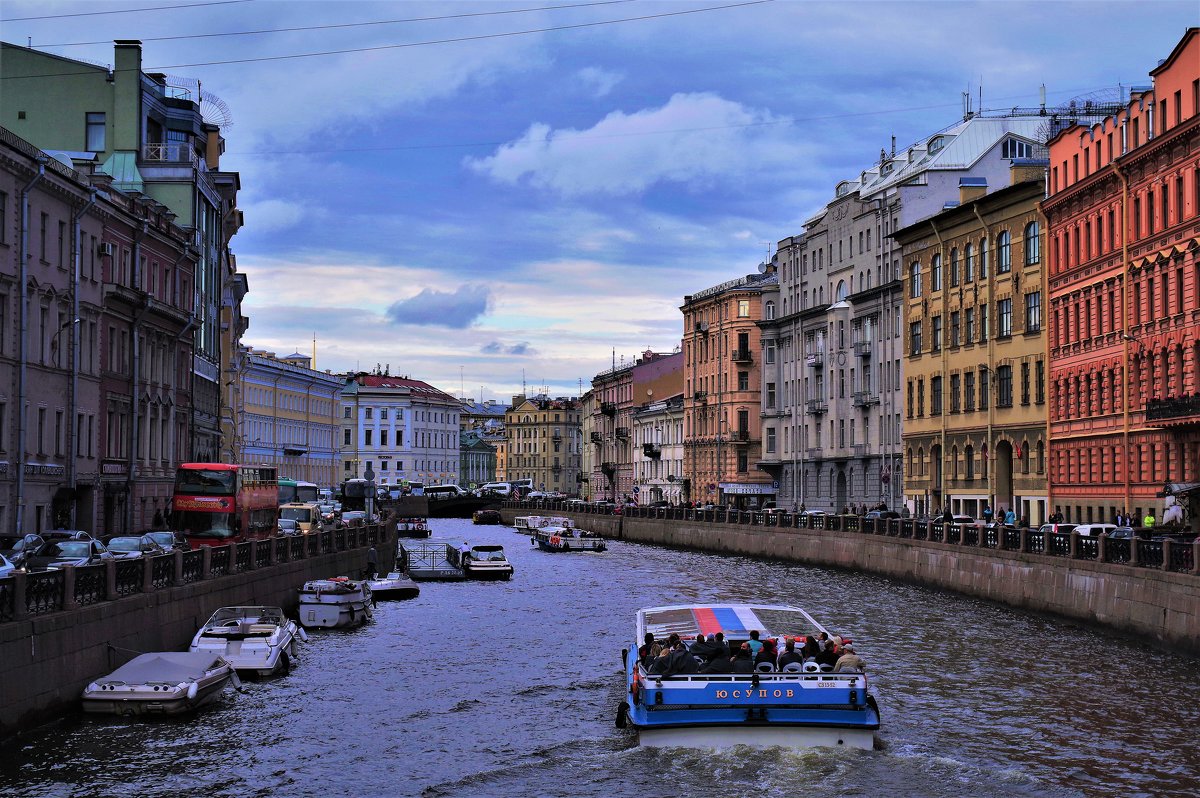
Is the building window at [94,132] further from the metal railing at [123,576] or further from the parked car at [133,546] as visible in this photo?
the parked car at [133,546]

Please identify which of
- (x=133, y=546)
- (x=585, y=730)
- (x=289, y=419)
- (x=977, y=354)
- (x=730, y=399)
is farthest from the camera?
(x=289, y=419)

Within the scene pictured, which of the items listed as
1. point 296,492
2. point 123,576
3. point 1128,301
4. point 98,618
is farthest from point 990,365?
point 98,618

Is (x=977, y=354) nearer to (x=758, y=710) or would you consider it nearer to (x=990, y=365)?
(x=990, y=365)

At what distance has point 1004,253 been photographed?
7612 cm

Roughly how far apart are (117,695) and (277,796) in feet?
17.7

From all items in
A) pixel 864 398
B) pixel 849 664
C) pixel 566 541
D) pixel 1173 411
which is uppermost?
pixel 864 398

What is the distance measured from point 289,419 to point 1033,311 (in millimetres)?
78495

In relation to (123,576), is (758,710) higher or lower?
lower

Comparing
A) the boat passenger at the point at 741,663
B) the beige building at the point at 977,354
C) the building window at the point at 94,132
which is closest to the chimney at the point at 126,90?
the building window at the point at 94,132

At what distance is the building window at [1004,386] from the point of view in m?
76.0

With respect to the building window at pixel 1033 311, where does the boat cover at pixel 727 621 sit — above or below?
below

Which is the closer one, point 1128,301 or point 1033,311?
point 1128,301

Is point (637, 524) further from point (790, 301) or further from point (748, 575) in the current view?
point (748, 575)

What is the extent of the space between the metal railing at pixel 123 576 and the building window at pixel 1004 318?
1528 inches
